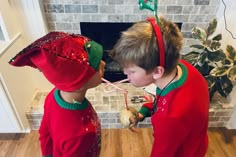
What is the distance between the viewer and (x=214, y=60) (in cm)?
141

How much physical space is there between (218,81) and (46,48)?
1342 millimetres

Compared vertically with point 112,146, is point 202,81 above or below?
above

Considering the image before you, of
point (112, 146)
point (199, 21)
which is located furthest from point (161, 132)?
point (199, 21)

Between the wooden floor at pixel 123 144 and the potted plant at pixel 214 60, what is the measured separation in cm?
41

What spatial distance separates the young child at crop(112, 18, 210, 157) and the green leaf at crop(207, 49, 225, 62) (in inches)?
28.6

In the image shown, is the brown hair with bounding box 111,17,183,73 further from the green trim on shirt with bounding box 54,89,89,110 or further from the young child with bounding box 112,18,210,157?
the green trim on shirt with bounding box 54,89,89,110

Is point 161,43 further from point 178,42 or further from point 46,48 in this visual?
point 46,48

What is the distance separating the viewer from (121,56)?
2.21 feet

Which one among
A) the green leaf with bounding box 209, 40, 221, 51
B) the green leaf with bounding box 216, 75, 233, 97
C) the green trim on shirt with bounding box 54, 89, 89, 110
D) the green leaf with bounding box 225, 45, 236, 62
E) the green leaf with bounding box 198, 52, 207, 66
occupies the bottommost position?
the green leaf with bounding box 216, 75, 233, 97

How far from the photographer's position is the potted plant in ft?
4.48

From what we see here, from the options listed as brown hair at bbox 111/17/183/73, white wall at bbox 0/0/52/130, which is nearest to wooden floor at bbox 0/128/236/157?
white wall at bbox 0/0/52/130

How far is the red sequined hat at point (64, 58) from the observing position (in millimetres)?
554

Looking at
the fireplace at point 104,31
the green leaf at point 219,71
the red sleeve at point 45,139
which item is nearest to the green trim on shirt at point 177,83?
the red sleeve at point 45,139

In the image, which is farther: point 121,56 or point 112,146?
point 112,146
